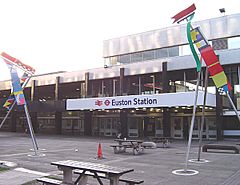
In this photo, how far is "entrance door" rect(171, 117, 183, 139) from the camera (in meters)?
31.4

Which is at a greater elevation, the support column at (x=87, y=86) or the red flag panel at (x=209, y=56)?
the support column at (x=87, y=86)

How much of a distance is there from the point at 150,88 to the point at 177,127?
5326mm

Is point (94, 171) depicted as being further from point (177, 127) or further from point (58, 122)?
point (58, 122)

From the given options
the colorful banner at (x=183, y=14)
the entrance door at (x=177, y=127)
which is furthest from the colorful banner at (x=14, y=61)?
the entrance door at (x=177, y=127)

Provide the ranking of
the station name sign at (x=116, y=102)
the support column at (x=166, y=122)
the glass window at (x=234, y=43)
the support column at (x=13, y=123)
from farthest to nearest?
the support column at (x=13, y=123), the glass window at (x=234, y=43), the support column at (x=166, y=122), the station name sign at (x=116, y=102)

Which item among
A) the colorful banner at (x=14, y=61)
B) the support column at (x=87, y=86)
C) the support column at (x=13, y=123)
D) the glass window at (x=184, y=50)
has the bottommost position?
the support column at (x=13, y=123)

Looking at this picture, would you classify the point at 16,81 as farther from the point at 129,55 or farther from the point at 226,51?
the point at 129,55

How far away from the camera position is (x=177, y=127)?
3180 centimetres

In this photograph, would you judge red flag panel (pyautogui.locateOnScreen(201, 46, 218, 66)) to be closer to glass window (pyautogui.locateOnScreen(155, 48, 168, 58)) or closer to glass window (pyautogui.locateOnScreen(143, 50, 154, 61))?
glass window (pyautogui.locateOnScreen(155, 48, 168, 58))

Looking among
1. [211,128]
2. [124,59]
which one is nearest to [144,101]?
[211,128]

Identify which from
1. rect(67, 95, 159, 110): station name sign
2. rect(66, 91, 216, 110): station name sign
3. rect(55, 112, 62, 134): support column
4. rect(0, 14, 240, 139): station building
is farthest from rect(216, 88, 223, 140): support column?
rect(55, 112, 62, 134): support column

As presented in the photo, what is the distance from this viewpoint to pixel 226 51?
1101 inches

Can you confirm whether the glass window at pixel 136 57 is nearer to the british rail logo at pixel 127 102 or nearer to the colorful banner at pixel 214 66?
the british rail logo at pixel 127 102

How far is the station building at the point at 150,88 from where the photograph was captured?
27812 mm
